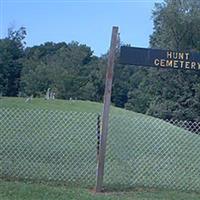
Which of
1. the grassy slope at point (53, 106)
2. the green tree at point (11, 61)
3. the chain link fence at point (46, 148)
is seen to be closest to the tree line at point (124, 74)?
the green tree at point (11, 61)

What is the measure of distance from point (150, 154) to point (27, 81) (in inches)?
1822

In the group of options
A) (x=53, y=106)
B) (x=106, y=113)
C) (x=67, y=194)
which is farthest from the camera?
(x=53, y=106)

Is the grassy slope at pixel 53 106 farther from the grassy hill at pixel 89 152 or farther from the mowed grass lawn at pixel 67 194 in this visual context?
the mowed grass lawn at pixel 67 194

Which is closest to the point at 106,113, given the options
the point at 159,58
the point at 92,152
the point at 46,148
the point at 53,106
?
the point at 159,58

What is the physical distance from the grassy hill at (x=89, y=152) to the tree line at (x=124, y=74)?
20.6 m

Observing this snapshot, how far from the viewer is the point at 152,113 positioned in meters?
37.6

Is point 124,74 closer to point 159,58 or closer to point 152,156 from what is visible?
point 152,156

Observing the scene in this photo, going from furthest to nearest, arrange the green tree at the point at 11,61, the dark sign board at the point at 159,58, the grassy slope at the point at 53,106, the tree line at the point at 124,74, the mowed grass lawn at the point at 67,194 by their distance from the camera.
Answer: the green tree at the point at 11,61 < the tree line at the point at 124,74 < the grassy slope at the point at 53,106 < the dark sign board at the point at 159,58 < the mowed grass lawn at the point at 67,194

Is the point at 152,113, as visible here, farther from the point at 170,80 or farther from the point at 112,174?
the point at 112,174

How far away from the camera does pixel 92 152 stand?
8.80m

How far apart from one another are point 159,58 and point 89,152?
122 inches

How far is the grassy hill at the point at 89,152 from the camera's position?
266 inches

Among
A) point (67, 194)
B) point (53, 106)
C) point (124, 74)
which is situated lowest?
point (67, 194)

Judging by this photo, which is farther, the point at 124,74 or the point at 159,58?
the point at 124,74
